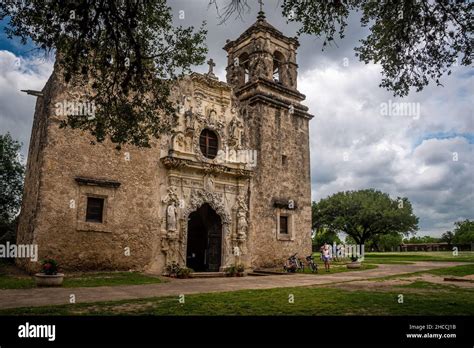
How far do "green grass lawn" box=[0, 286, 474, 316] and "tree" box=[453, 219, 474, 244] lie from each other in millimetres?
50599

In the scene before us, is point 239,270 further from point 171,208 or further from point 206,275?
point 171,208

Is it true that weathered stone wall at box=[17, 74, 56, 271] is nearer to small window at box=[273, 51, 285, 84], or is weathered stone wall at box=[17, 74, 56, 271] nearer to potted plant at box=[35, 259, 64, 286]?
potted plant at box=[35, 259, 64, 286]

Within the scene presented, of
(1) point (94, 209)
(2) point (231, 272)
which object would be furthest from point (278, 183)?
(1) point (94, 209)

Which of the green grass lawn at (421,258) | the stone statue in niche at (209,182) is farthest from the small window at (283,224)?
the green grass lawn at (421,258)

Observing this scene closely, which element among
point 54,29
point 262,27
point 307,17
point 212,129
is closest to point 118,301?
point 54,29

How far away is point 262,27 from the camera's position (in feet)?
63.8

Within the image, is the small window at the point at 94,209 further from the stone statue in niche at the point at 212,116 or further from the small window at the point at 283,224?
the small window at the point at 283,224

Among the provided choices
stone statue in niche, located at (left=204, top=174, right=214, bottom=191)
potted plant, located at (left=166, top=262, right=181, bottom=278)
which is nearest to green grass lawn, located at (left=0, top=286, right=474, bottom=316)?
potted plant, located at (left=166, top=262, right=181, bottom=278)

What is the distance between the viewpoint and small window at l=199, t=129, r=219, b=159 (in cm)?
1650

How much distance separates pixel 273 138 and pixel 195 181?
5.25 meters

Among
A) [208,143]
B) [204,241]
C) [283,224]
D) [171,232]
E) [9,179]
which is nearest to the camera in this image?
[171,232]

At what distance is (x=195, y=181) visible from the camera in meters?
15.8
